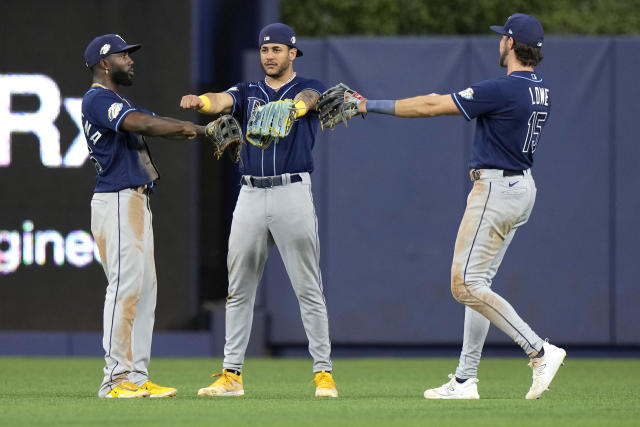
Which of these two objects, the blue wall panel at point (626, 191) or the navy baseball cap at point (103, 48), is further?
the blue wall panel at point (626, 191)

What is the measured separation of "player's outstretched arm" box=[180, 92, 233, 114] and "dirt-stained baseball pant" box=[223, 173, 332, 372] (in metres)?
0.47

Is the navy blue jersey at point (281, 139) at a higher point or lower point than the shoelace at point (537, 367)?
higher

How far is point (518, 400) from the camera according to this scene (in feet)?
23.7

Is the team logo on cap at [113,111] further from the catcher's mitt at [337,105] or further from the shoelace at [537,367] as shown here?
the shoelace at [537,367]

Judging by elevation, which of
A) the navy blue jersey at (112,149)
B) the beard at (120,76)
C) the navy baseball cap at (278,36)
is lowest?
the navy blue jersey at (112,149)

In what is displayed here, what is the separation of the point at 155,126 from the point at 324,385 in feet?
6.08

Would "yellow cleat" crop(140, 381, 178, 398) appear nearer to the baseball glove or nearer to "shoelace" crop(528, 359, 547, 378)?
the baseball glove

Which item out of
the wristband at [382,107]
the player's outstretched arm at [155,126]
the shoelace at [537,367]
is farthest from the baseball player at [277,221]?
the shoelace at [537,367]

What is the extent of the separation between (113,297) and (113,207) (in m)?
0.53

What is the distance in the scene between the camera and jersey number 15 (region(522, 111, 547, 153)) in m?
7.25

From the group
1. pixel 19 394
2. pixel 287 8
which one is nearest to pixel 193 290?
pixel 19 394

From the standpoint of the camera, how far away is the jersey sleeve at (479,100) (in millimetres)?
7109

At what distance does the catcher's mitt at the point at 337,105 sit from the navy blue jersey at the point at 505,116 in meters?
0.60

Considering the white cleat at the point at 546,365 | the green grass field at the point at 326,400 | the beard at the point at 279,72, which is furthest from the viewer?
the beard at the point at 279,72
